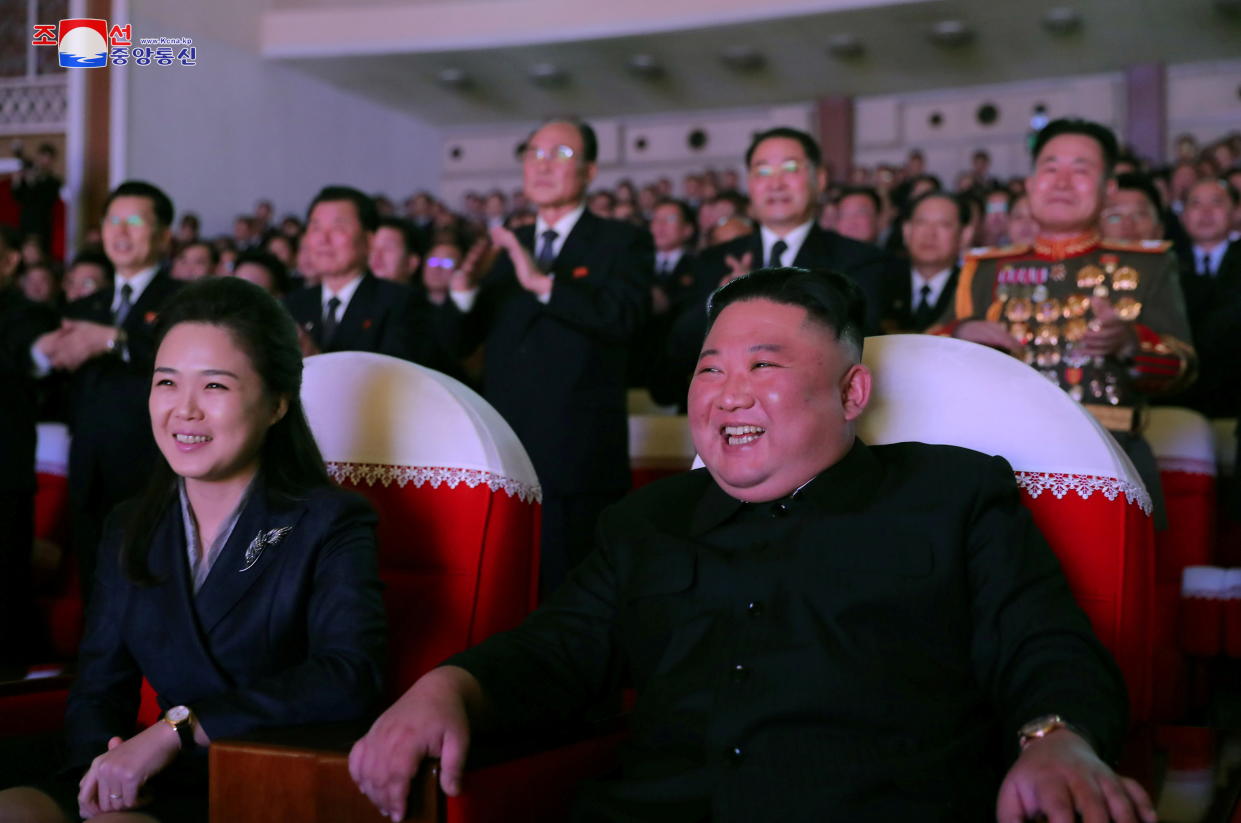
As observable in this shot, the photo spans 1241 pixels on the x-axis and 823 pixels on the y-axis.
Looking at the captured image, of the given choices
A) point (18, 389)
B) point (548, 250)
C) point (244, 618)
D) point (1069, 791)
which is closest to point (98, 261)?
point (18, 389)

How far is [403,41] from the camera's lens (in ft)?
34.9

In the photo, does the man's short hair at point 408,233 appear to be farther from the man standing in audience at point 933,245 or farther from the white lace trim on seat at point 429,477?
the white lace trim on seat at point 429,477

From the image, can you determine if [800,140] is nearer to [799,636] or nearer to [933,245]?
[933,245]

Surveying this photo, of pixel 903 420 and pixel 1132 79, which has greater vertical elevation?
pixel 1132 79

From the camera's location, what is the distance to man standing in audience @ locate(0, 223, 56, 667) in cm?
281

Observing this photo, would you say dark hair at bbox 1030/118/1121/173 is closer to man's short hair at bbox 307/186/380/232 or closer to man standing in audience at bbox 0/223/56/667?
man's short hair at bbox 307/186/380/232

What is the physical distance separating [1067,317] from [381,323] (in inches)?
62.5

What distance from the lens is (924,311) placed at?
3.64 metres

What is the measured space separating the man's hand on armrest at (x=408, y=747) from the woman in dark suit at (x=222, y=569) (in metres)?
0.20

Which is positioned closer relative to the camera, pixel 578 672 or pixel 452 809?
pixel 452 809

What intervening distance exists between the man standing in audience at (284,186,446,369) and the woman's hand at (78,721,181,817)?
1.73 m

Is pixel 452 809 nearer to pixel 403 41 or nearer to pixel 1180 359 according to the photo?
pixel 1180 359

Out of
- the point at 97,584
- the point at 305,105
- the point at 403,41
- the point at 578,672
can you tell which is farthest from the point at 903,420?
the point at 305,105

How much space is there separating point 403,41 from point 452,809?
10140 mm
